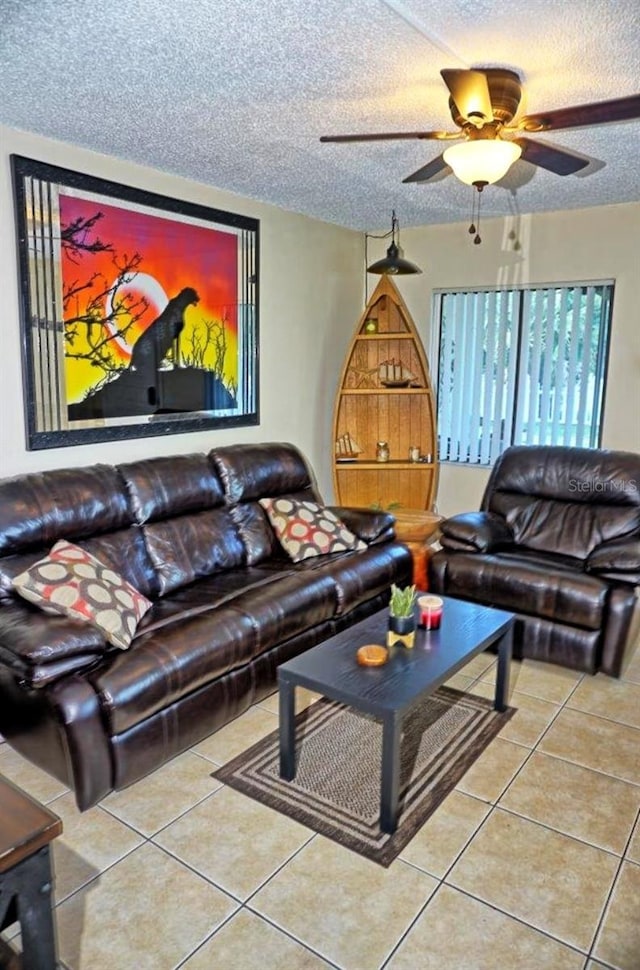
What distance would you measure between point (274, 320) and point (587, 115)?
2705 mm

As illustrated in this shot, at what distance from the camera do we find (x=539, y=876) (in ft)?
6.64

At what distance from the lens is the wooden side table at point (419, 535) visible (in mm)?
4133

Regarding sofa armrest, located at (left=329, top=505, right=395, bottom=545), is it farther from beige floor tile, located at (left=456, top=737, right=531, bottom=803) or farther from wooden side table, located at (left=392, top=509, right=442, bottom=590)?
beige floor tile, located at (left=456, top=737, right=531, bottom=803)

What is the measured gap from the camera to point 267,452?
4.06m

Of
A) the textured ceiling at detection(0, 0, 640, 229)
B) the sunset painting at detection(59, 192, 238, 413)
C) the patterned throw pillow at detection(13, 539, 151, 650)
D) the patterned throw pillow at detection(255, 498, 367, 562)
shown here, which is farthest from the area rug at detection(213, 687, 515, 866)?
the textured ceiling at detection(0, 0, 640, 229)

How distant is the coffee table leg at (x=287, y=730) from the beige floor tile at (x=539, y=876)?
26.9 inches

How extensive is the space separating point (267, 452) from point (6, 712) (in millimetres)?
2073

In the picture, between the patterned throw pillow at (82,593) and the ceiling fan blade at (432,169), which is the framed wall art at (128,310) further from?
the ceiling fan blade at (432,169)

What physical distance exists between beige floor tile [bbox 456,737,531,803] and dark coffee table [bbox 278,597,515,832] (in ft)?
0.94

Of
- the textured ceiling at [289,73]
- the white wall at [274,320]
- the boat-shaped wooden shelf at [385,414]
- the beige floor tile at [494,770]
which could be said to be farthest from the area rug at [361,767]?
the textured ceiling at [289,73]

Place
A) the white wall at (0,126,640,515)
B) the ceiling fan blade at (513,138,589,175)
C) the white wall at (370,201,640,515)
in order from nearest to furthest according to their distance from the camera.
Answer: the ceiling fan blade at (513,138,589,175), the white wall at (0,126,640,515), the white wall at (370,201,640,515)

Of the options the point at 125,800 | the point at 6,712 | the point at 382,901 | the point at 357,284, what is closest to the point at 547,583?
the point at 382,901

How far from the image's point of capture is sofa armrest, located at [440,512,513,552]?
148 inches

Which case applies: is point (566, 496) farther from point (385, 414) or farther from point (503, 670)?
point (385, 414)
